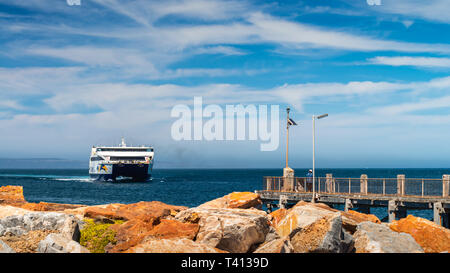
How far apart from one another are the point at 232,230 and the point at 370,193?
1777cm

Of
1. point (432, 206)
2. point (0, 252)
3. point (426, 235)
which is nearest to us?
point (0, 252)

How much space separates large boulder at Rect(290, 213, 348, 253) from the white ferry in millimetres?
82718

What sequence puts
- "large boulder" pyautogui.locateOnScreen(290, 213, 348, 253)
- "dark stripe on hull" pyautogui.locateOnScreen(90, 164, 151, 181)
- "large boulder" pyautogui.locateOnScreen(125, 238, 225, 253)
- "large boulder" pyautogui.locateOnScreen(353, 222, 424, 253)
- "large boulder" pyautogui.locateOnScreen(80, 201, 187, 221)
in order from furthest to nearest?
"dark stripe on hull" pyautogui.locateOnScreen(90, 164, 151, 181)
"large boulder" pyautogui.locateOnScreen(80, 201, 187, 221)
"large boulder" pyautogui.locateOnScreen(290, 213, 348, 253)
"large boulder" pyautogui.locateOnScreen(353, 222, 424, 253)
"large boulder" pyautogui.locateOnScreen(125, 238, 225, 253)

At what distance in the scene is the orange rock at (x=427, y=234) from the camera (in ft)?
35.9

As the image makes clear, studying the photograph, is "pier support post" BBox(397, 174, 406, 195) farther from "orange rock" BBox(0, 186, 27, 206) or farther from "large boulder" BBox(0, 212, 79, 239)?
"orange rock" BBox(0, 186, 27, 206)

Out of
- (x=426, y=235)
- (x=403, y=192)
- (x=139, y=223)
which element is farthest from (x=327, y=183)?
(x=139, y=223)

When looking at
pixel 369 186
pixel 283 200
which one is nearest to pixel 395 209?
pixel 369 186

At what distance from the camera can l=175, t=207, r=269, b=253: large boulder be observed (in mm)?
10133

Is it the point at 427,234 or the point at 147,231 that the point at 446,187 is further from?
the point at 147,231

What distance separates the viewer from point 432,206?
23.4 meters

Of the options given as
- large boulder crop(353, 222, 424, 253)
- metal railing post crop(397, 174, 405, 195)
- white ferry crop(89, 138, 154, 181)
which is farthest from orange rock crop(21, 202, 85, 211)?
white ferry crop(89, 138, 154, 181)

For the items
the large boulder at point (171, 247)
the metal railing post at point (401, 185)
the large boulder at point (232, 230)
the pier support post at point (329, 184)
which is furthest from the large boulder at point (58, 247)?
the metal railing post at point (401, 185)
